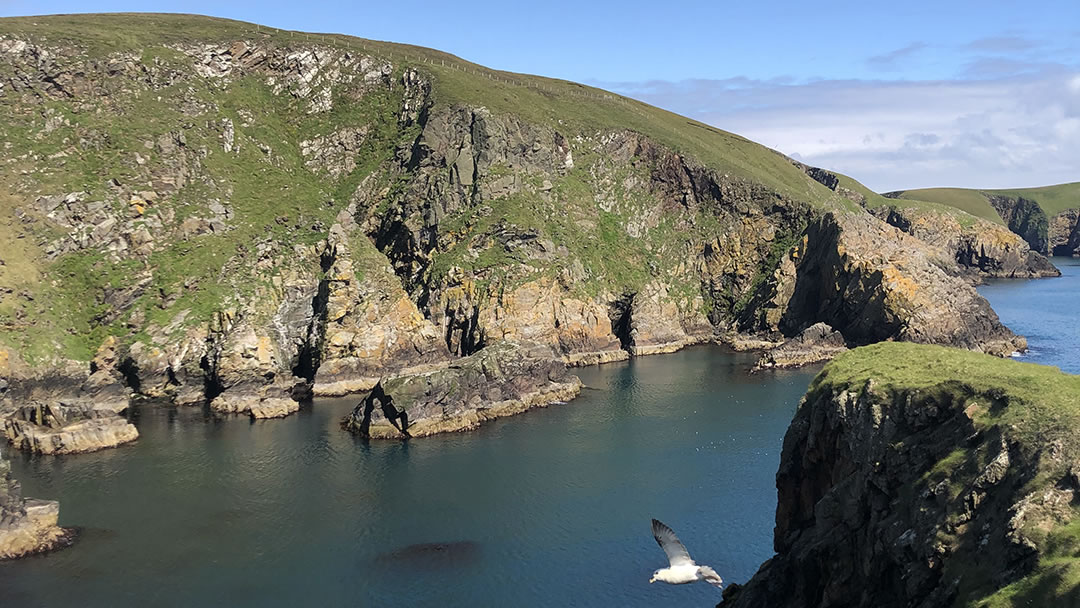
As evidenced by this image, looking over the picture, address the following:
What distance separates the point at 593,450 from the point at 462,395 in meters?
18.4

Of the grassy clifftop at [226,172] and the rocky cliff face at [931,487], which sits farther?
the grassy clifftop at [226,172]

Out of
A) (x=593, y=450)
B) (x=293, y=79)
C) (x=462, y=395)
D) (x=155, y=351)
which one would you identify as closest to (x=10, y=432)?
(x=155, y=351)

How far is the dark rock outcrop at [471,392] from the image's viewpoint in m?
84.9

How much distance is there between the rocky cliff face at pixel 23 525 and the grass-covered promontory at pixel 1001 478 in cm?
5812

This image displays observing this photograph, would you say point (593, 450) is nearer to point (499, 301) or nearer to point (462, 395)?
point (462, 395)

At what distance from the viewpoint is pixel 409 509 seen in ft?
211

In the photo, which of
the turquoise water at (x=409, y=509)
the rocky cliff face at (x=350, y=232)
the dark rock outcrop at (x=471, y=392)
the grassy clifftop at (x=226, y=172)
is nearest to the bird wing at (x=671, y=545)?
the turquoise water at (x=409, y=509)

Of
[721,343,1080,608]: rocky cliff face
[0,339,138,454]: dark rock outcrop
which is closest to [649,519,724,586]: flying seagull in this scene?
[721,343,1080,608]: rocky cliff face

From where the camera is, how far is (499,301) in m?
120

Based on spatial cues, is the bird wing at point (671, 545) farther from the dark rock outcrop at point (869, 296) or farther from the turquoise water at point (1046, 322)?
the dark rock outcrop at point (869, 296)

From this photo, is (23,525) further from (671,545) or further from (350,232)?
(350,232)

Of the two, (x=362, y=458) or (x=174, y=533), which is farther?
(x=362, y=458)

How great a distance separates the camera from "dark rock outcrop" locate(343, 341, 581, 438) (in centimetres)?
8494

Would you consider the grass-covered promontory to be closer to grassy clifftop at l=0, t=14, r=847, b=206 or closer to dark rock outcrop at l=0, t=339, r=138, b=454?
dark rock outcrop at l=0, t=339, r=138, b=454
